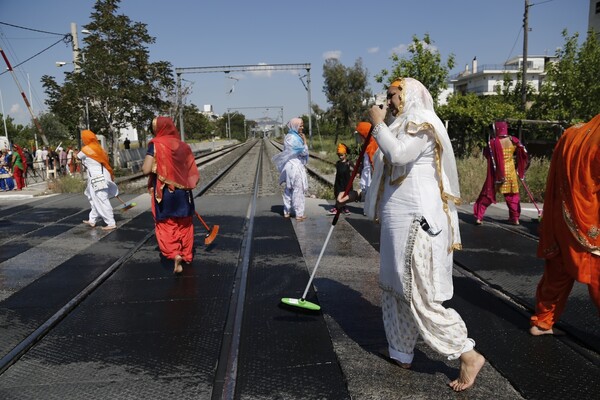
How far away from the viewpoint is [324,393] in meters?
2.93

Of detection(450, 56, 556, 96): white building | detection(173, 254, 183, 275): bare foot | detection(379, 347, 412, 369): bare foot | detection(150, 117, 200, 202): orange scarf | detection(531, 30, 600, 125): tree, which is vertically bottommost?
detection(379, 347, 412, 369): bare foot

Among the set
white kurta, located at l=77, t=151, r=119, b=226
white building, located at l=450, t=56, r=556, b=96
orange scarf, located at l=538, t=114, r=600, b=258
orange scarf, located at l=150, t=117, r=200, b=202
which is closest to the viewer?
orange scarf, located at l=538, t=114, r=600, b=258

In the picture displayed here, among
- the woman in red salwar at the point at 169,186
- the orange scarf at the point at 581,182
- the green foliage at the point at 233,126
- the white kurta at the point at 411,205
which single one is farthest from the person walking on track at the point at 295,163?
the green foliage at the point at 233,126

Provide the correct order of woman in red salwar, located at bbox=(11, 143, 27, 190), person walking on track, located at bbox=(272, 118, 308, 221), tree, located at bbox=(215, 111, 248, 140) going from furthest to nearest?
tree, located at bbox=(215, 111, 248, 140), woman in red salwar, located at bbox=(11, 143, 27, 190), person walking on track, located at bbox=(272, 118, 308, 221)

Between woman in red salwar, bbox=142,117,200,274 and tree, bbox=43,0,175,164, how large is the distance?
1875 cm

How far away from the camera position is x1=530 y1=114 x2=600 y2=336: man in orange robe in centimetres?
315

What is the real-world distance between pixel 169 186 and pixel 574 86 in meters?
21.3

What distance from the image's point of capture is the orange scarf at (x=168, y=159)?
218 inches

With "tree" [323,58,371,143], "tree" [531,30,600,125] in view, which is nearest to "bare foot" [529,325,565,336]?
"tree" [531,30,600,125]

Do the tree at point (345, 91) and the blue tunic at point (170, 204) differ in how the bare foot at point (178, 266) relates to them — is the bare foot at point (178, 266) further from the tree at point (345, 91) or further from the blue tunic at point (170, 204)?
the tree at point (345, 91)

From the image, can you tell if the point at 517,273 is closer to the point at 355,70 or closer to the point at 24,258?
the point at 24,258

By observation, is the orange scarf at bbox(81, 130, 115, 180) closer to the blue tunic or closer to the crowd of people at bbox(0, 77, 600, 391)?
the blue tunic

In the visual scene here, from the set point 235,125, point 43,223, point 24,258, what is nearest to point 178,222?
point 24,258

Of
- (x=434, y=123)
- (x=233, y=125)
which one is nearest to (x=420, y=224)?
(x=434, y=123)
